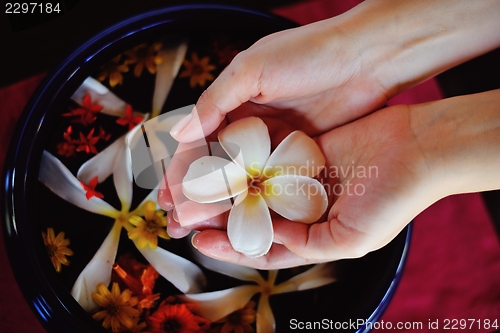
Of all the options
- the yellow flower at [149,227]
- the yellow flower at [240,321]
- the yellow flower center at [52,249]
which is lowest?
the yellow flower at [240,321]

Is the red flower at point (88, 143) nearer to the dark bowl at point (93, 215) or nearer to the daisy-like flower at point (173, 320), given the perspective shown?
the dark bowl at point (93, 215)

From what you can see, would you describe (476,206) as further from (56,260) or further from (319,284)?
(56,260)

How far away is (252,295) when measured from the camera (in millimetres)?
444

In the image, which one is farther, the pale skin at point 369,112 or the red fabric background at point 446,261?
the red fabric background at point 446,261

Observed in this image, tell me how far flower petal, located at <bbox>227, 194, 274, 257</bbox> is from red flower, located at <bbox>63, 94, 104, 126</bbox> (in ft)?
0.60

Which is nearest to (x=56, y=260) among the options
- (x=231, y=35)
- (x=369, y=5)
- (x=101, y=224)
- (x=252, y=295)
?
(x=101, y=224)

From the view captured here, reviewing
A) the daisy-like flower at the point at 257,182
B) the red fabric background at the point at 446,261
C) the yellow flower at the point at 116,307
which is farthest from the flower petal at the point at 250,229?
the red fabric background at the point at 446,261

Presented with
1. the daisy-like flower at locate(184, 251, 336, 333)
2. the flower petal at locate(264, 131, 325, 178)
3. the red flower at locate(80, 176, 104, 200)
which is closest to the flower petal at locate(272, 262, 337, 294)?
the daisy-like flower at locate(184, 251, 336, 333)

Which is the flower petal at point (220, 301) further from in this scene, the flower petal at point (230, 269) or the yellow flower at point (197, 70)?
the yellow flower at point (197, 70)

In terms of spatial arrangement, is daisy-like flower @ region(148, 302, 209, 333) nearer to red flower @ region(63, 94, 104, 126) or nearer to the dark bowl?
the dark bowl

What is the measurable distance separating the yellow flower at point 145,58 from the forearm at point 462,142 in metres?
0.28

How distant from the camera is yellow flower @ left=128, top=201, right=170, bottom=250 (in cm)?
44

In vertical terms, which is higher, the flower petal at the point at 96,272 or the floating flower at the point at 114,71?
the floating flower at the point at 114,71

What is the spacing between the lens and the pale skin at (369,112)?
1.29 feet
